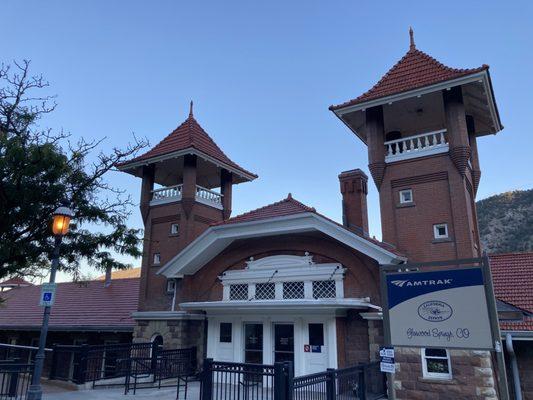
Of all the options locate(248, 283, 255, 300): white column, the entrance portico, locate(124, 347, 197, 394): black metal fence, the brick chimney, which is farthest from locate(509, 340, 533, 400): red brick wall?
locate(124, 347, 197, 394): black metal fence

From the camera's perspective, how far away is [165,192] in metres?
20.6

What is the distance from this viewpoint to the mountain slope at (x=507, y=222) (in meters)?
62.0

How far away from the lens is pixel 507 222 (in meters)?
68.5

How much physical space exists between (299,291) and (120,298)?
12187 millimetres

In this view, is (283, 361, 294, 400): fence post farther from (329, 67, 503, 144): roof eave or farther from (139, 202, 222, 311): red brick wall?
(139, 202, 222, 311): red brick wall

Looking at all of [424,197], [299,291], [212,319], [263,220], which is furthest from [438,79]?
[212,319]

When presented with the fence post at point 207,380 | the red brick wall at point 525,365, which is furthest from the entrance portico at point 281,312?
the red brick wall at point 525,365

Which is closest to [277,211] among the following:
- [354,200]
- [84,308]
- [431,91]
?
[354,200]

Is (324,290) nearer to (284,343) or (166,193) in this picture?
(284,343)

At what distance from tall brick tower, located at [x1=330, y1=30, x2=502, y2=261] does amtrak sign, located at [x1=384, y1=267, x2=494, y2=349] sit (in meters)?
6.27

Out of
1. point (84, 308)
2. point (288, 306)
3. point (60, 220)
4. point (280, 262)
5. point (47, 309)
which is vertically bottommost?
point (47, 309)

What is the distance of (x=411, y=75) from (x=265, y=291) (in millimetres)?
9483

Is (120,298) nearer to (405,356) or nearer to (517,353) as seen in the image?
(405,356)

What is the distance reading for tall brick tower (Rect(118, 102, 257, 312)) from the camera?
1931 cm
